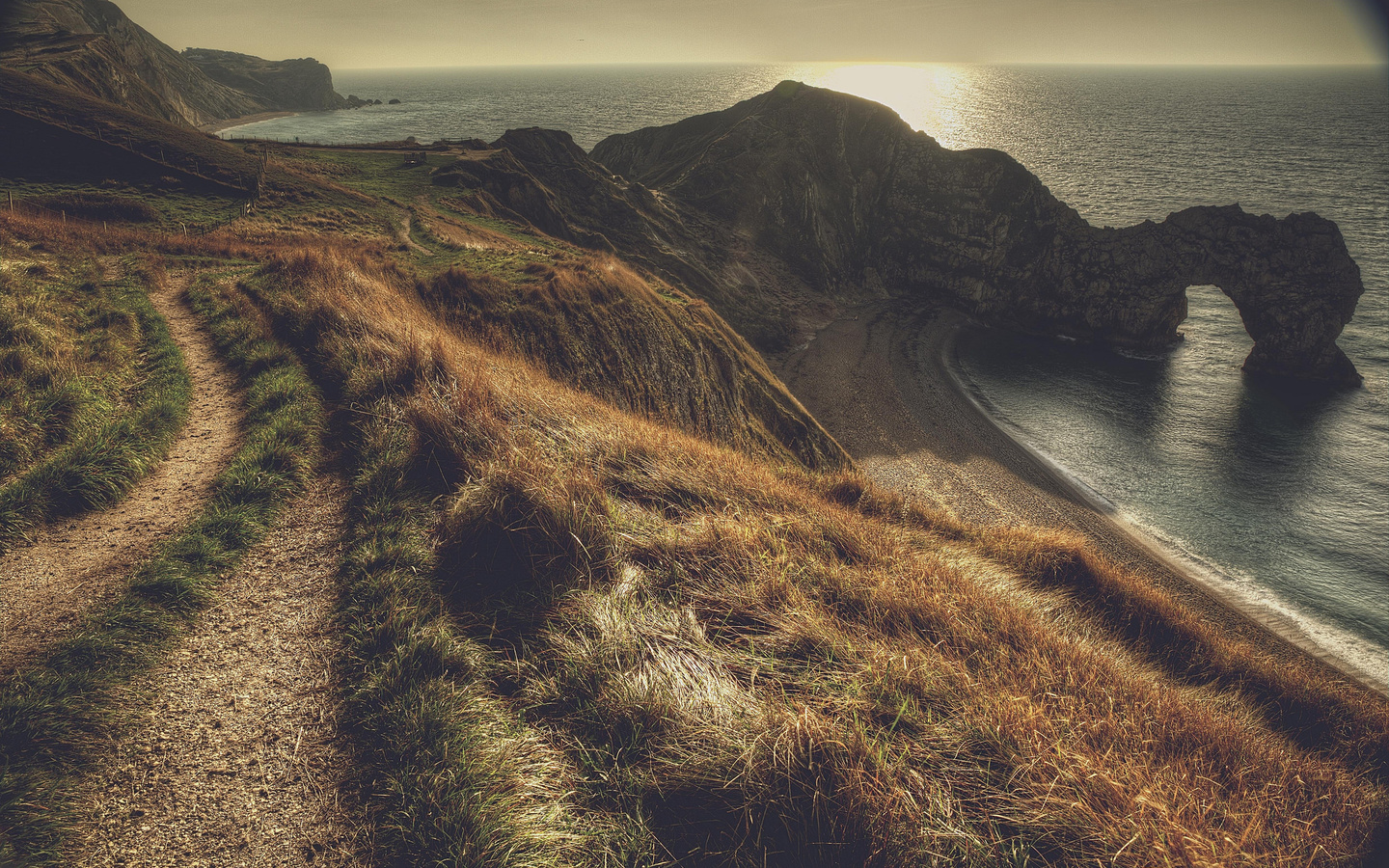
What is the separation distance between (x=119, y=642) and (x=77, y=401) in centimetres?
548

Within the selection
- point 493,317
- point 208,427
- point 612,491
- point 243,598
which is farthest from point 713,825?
point 493,317

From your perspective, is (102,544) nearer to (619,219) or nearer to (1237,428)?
(619,219)

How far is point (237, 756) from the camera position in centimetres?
364

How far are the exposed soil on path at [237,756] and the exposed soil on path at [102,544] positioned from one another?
104cm

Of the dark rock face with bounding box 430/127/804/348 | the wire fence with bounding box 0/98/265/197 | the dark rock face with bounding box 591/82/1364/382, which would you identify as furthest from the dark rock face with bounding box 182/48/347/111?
the wire fence with bounding box 0/98/265/197

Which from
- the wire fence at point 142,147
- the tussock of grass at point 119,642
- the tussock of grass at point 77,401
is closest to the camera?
the tussock of grass at point 119,642

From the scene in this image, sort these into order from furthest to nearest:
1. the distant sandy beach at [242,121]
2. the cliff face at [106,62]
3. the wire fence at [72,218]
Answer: the distant sandy beach at [242,121]
the cliff face at [106,62]
the wire fence at [72,218]

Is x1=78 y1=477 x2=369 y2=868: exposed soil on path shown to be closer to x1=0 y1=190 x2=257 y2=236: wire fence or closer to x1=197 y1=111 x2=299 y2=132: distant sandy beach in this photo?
x1=0 y1=190 x2=257 y2=236: wire fence

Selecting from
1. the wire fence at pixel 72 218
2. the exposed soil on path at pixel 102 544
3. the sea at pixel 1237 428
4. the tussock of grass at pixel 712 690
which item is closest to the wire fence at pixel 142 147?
the wire fence at pixel 72 218

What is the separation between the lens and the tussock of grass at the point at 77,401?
19.1 ft

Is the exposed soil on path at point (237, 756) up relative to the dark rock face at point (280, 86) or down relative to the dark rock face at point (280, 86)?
down

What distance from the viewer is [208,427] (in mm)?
7637

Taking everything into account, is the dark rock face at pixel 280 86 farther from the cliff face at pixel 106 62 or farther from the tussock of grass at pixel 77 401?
the tussock of grass at pixel 77 401

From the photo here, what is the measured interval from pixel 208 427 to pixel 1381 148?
181947 mm
